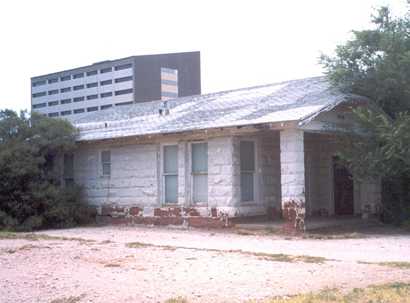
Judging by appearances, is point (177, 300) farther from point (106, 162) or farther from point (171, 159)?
point (106, 162)

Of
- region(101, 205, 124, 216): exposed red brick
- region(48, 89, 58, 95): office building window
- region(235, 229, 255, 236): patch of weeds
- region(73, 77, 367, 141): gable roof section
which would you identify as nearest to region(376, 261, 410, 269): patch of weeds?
region(73, 77, 367, 141): gable roof section

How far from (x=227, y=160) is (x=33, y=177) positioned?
19.9 feet

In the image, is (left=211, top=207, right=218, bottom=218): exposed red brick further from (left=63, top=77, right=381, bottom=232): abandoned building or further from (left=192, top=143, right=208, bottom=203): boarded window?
(left=192, top=143, right=208, bottom=203): boarded window

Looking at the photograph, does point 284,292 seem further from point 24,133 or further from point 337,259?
point 24,133

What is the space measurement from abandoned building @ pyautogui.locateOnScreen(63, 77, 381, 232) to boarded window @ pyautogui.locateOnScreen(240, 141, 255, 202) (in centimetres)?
3

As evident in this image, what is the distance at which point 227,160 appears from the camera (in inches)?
643

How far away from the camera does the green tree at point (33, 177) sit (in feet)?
58.0

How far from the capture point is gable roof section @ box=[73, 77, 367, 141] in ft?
50.8

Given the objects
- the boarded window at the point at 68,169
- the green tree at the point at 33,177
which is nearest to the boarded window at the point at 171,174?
the green tree at the point at 33,177

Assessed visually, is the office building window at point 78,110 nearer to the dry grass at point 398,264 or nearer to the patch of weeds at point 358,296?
the dry grass at point 398,264

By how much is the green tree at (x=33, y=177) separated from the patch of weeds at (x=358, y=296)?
38.6 feet

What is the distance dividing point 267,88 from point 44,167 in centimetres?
778

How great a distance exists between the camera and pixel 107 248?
1250 cm

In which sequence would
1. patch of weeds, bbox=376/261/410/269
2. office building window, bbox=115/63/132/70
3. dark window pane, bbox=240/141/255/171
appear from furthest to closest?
office building window, bbox=115/63/132/70, dark window pane, bbox=240/141/255/171, patch of weeds, bbox=376/261/410/269
